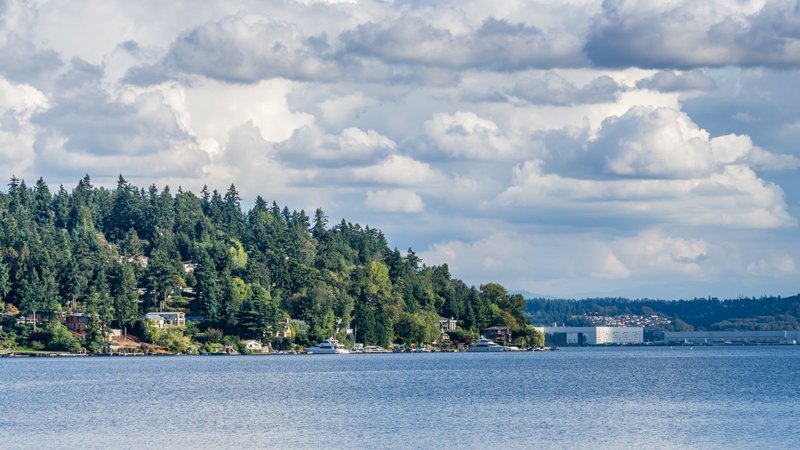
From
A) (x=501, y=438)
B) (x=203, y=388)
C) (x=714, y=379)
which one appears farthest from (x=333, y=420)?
(x=714, y=379)

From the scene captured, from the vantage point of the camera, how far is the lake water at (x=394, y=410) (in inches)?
3236

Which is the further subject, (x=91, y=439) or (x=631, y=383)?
(x=631, y=383)

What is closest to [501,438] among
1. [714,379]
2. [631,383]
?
[631,383]

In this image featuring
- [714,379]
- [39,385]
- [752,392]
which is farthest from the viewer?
[714,379]

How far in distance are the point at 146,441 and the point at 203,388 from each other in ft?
170

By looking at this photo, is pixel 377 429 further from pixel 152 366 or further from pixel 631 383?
pixel 152 366

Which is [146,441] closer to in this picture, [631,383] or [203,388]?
[203,388]

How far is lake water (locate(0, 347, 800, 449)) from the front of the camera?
82.2m

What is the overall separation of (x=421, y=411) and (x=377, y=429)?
1497 centimetres

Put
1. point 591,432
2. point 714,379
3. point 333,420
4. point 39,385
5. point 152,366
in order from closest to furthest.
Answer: point 591,432 → point 333,420 → point 39,385 → point 714,379 → point 152,366

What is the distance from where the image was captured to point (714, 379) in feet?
513

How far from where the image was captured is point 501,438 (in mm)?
83062

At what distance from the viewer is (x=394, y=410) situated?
104 meters

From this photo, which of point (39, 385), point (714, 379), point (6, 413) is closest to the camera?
point (6, 413)
